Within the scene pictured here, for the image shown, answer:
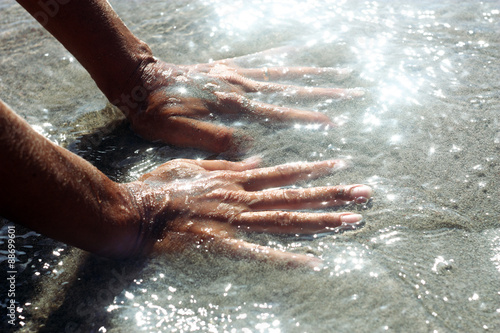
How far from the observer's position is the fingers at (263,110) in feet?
7.53

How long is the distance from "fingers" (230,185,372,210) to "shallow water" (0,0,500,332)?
0.08m

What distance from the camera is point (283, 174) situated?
199 cm

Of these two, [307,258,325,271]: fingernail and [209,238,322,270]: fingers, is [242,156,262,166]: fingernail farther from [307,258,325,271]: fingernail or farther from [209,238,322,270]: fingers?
[307,258,325,271]: fingernail

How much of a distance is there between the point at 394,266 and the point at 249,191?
690 millimetres

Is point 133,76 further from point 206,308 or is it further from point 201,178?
point 206,308

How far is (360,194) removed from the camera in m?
1.84

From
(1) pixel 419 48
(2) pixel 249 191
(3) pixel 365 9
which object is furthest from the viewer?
(3) pixel 365 9

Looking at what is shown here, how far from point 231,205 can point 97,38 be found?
46.4 inches

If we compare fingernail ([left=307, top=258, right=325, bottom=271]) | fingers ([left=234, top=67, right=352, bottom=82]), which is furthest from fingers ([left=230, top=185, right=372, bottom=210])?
fingers ([left=234, top=67, right=352, bottom=82])

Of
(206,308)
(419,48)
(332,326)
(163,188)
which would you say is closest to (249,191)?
(163,188)

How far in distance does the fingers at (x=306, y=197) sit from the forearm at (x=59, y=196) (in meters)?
0.47

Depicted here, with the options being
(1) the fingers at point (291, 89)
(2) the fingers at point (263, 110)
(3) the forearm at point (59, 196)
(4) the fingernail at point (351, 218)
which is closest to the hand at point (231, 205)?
(4) the fingernail at point (351, 218)

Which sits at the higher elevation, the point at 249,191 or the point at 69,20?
the point at 69,20

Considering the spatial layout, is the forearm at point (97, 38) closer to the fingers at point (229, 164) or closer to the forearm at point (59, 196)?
A: the fingers at point (229, 164)
